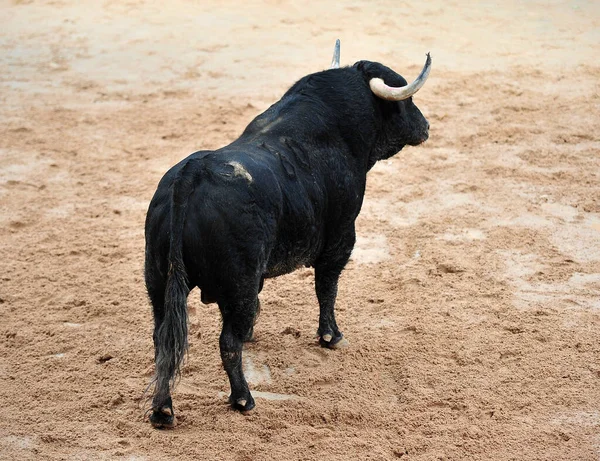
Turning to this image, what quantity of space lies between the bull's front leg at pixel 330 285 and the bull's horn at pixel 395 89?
3.01ft

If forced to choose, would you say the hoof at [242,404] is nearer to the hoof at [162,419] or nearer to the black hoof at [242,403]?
the black hoof at [242,403]

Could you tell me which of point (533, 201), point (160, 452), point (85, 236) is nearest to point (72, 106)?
point (85, 236)

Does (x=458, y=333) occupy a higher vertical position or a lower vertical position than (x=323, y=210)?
lower

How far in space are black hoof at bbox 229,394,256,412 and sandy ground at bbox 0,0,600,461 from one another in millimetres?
51

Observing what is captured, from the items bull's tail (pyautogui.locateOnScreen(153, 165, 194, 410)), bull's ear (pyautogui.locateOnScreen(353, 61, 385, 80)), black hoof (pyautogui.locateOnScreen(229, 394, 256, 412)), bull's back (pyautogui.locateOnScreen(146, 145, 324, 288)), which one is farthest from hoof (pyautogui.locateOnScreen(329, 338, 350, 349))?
bull's ear (pyautogui.locateOnScreen(353, 61, 385, 80))

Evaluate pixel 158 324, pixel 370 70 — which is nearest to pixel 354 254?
pixel 370 70

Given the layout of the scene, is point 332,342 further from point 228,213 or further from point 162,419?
point 228,213

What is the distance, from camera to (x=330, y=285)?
578 cm

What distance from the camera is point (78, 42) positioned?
1195 cm

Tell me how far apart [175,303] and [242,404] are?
34.1 inches

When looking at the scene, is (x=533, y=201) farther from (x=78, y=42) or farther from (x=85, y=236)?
(x=78, y=42)

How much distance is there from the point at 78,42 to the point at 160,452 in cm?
852

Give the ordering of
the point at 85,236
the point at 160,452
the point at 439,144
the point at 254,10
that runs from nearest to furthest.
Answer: the point at 160,452, the point at 85,236, the point at 439,144, the point at 254,10

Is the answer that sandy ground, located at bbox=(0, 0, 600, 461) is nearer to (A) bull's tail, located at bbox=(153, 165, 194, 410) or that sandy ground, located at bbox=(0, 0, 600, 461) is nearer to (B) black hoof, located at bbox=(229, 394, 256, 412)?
(B) black hoof, located at bbox=(229, 394, 256, 412)
